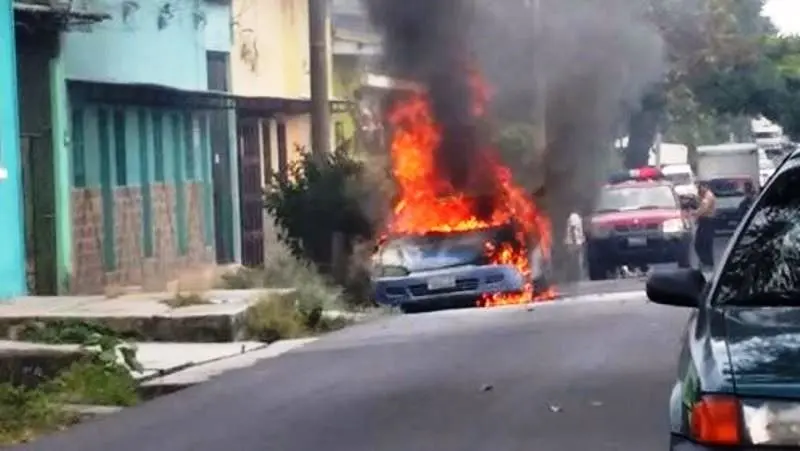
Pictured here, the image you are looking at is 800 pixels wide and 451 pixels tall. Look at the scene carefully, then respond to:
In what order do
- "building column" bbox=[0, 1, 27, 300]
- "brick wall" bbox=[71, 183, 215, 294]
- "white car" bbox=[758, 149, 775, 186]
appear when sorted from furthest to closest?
1. "white car" bbox=[758, 149, 775, 186]
2. "brick wall" bbox=[71, 183, 215, 294]
3. "building column" bbox=[0, 1, 27, 300]

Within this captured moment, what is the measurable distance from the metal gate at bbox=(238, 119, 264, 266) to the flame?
7.40 m

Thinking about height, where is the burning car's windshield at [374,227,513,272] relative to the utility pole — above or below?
below

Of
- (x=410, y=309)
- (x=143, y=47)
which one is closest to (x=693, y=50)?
(x=143, y=47)

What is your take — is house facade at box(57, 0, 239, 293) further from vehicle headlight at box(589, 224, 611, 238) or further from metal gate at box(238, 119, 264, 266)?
vehicle headlight at box(589, 224, 611, 238)

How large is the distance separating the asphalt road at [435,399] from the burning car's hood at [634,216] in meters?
13.5

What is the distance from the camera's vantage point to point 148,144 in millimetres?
29656

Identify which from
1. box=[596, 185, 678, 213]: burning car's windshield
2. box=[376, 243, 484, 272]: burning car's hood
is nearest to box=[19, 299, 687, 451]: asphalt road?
box=[376, 243, 484, 272]: burning car's hood

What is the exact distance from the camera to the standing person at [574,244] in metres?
29.7

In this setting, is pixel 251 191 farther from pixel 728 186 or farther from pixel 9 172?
pixel 728 186

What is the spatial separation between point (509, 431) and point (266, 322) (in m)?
8.73

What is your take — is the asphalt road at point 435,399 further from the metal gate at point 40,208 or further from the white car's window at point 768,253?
the metal gate at point 40,208

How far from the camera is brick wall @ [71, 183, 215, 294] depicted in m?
26.2

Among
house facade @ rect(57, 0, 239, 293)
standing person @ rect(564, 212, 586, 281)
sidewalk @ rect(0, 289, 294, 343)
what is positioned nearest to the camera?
sidewalk @ rect(0, 289, 294, 343)

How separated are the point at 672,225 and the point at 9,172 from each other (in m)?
13.6
